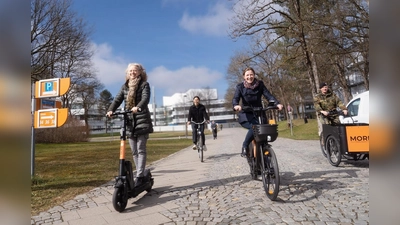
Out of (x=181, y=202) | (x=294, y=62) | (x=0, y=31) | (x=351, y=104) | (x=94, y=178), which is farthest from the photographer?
(x=294, y=62)

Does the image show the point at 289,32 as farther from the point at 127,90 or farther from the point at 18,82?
the point at 18,82

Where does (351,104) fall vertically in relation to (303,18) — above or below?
below

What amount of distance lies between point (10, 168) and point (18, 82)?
339 millimetres

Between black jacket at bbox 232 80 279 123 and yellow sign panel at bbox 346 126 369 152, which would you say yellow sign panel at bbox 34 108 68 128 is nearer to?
black jacket at bbox 232 80 279 123

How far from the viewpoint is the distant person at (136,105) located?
412 cm

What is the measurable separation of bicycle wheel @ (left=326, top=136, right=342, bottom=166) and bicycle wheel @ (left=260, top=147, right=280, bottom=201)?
253cm

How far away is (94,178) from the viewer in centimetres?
601

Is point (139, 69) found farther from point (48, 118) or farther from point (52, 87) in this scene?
point (48, 118)

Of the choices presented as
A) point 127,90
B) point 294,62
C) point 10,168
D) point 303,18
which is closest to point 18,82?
point 10,168

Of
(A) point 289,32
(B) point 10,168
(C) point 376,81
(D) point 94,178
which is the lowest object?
(D) point 94,178

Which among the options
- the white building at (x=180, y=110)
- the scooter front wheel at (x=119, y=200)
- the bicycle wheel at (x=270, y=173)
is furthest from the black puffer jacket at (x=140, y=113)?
the white building at (x=180, y=110)

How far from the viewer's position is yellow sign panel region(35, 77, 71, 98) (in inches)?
212

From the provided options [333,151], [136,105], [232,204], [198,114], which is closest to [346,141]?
[333,151]

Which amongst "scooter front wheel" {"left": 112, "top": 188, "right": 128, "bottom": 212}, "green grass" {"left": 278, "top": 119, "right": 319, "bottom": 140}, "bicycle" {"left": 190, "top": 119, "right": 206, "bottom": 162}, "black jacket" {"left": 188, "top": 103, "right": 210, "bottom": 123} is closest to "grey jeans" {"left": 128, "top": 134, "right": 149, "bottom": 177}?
"scooter front wheel" {"left": 112, "top": 188, "right": 128, "bottom": 212}
